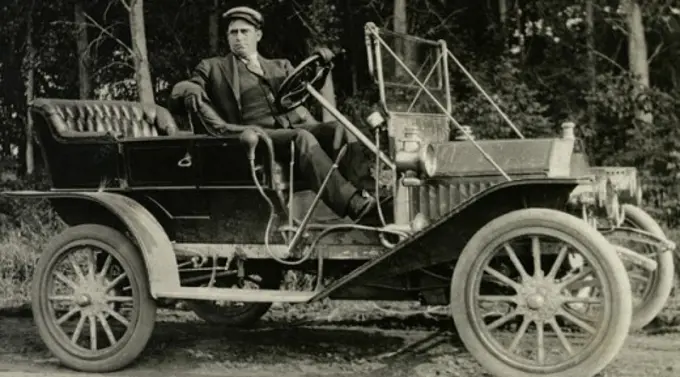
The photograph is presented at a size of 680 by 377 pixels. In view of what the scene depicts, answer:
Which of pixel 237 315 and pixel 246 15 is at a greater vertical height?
pixel 246 15

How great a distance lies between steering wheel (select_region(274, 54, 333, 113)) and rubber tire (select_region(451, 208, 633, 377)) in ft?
4.73

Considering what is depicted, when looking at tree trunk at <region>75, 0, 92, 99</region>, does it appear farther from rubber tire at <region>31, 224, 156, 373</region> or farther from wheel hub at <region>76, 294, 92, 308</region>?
wheel hub at <region>76, 294, 92, 308</region>

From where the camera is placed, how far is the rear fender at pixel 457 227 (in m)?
5.09

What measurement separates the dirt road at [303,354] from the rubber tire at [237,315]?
8cm

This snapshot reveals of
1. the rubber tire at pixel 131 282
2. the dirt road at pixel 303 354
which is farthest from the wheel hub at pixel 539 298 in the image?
the rubber tire at pixel 131 282

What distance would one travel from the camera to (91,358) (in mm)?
5984

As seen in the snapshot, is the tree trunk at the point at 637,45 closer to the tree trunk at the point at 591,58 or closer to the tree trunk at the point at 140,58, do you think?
the tree trunk at the point at 591,58

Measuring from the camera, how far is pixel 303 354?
20.5 ft

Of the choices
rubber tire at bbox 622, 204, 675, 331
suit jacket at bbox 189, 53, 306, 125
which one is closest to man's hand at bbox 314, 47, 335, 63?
suit jacket at bbox 189, 53, 306, 125

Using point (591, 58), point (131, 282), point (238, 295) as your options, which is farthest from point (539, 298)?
point (591, 58)

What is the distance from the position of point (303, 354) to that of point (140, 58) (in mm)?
8766

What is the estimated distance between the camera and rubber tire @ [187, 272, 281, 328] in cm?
712

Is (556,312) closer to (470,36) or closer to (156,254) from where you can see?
(156,254)

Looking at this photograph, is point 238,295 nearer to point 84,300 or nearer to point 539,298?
point 84,300
